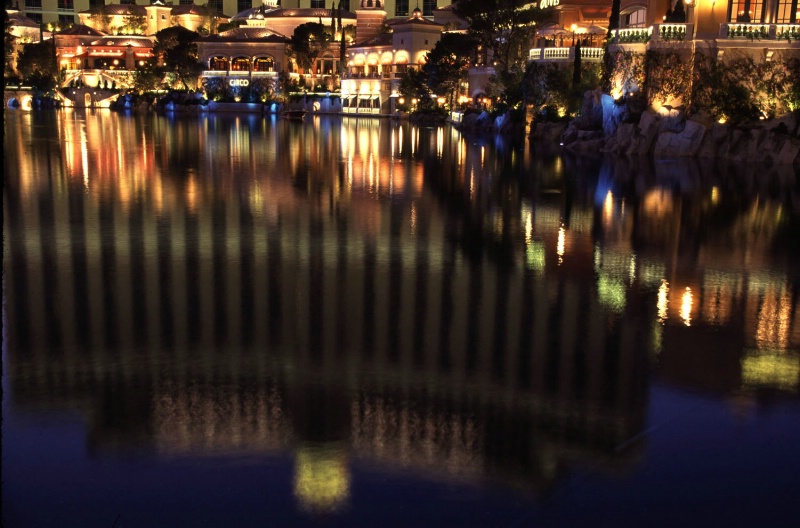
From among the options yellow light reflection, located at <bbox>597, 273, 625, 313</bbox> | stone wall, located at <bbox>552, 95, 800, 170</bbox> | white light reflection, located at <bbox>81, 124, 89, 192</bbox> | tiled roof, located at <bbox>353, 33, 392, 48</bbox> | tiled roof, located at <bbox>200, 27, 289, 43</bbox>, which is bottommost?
yellow light reflection, located at <bbox>597, 273, 625, 313</bbox>

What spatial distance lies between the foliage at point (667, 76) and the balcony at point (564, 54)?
877 cm

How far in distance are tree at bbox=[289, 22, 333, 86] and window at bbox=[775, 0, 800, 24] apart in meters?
54.5

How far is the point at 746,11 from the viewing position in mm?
31250

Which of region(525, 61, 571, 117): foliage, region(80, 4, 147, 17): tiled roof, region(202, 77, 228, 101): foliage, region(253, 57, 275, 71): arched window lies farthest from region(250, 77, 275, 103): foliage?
region(525, 61, 571, 117): foliage

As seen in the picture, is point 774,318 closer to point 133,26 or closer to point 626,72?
point 626,72

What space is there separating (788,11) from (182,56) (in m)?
59.6

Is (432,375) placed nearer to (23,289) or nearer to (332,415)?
(332,415)

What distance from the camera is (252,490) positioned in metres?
5.29

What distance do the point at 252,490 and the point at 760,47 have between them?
94.9 ft

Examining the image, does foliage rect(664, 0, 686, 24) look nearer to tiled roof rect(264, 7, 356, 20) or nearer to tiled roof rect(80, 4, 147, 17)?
tiled roof rect(264, 7, 356, 20)

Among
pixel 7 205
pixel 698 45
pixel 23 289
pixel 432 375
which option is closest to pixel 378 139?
pixel 698 45

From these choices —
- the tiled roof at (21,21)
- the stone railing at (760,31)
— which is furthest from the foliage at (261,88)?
the stone railing at (760,31)

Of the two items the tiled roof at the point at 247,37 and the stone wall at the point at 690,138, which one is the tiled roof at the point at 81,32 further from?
the stone wall at the point at 690,138

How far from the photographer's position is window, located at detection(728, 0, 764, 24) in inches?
1221
